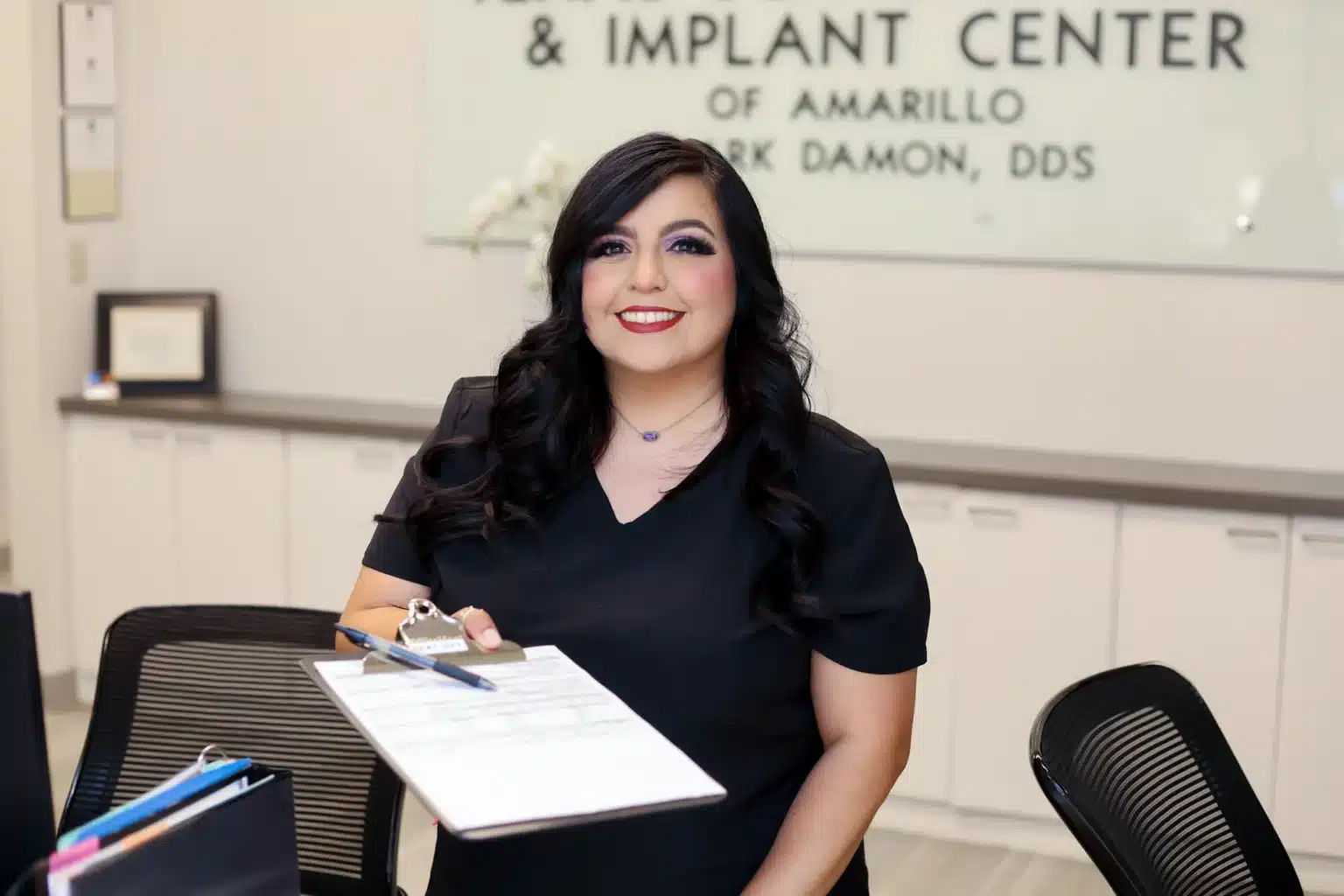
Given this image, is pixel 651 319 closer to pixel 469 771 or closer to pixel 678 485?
pixel 678 485

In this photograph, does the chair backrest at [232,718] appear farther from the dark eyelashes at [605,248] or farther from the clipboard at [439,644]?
the dark eyelashes at [605,248]

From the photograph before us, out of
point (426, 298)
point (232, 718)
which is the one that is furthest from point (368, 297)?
point (232, 718)

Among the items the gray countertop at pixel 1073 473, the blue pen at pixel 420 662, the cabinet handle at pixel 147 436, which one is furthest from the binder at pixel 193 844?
the cabinet handle at pixel 147 436

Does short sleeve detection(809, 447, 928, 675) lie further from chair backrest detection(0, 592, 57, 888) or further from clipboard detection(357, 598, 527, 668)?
chair backrest detection(0, 592, 57, 888)

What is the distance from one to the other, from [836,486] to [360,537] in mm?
2917

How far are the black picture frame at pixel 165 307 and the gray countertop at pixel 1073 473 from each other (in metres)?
0.44

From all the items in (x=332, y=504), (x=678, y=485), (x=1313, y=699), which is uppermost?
(x=678, y=485)

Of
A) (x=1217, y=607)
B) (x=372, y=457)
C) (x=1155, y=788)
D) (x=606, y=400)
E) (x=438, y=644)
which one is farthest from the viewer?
(x=372, y=457)

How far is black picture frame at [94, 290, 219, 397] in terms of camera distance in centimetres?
507

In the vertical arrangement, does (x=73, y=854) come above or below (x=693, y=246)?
below

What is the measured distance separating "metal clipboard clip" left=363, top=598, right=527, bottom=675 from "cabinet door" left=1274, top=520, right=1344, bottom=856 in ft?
8.18

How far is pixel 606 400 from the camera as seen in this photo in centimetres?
207

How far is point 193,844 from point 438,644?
22.2 inches

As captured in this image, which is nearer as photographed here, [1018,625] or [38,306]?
[1018,625]
